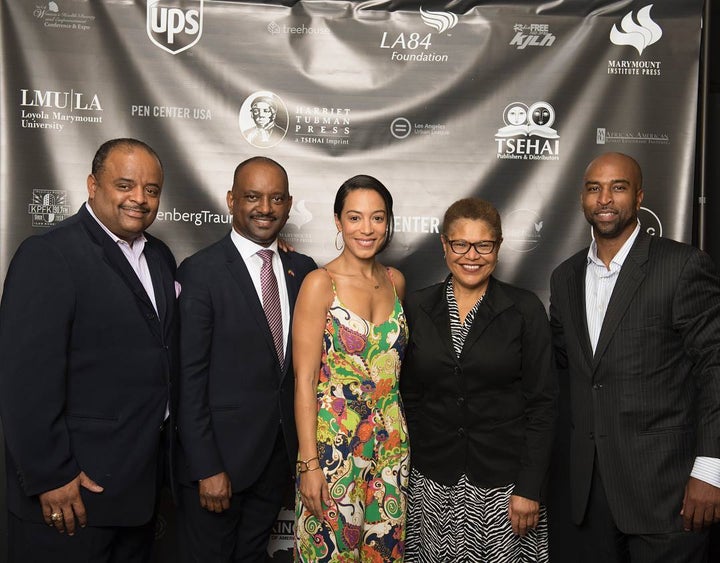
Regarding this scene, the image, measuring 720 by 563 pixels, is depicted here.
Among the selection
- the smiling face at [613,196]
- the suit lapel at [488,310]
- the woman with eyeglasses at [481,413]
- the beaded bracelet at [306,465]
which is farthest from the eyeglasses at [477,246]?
the beaded bracelet at [306,465]

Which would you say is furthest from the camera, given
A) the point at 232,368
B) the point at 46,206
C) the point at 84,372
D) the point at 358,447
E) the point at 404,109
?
the point at 404,109

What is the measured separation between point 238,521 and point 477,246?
1383mm

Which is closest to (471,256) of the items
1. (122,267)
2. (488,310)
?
(488,310)

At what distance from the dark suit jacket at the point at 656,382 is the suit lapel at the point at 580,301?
60 mm

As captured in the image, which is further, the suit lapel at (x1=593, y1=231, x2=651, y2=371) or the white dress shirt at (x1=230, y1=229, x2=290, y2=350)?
the white dress shirt at (x1=230, y1=229, x2=290, y2=350)

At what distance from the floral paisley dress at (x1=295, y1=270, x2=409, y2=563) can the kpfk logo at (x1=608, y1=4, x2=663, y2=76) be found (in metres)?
2.12

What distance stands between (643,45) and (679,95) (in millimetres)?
316

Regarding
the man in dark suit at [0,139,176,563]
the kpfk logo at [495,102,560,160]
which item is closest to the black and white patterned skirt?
the man in dark suit at [0,139,176,563]

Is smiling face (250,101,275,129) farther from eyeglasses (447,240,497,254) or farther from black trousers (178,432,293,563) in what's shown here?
black trousers (178,432,293,563)

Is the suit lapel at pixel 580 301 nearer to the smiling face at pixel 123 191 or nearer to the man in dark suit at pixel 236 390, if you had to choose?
the man in dark suit at pixel 236 390

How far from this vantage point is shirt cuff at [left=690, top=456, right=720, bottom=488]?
7.27 feet

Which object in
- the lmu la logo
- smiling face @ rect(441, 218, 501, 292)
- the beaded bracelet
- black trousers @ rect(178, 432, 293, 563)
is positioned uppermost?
the lmu la logo

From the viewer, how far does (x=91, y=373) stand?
2.13 m

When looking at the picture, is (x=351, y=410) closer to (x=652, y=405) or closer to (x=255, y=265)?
(x=255, y=265)
